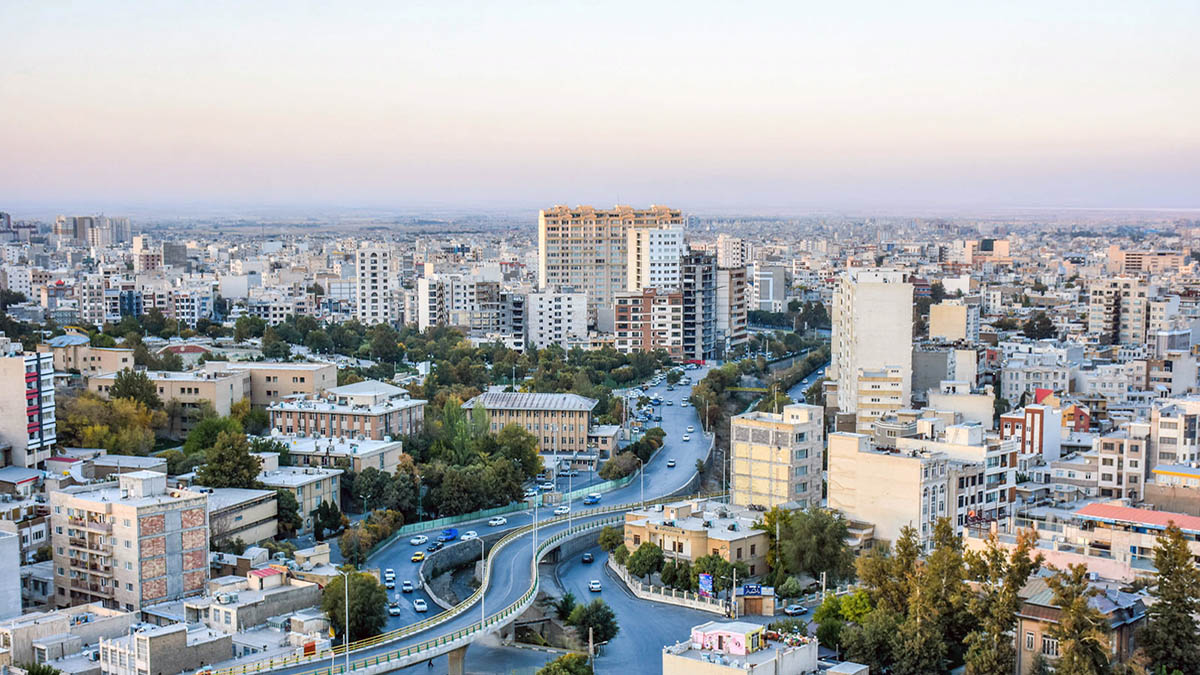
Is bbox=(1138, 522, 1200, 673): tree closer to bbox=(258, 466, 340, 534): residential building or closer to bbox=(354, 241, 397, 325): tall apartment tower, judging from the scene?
bbox=(258, 466, 340, 534): residential building

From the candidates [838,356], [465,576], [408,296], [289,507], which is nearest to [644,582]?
[465,576]

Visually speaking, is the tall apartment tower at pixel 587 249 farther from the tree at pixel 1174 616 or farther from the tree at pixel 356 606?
the tree at pixel 1174 616

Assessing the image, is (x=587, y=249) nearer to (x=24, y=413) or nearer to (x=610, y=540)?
(x=24, y=413)

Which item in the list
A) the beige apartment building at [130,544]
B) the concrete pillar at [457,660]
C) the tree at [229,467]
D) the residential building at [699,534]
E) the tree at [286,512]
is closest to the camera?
the concrete pillar at [457,660]

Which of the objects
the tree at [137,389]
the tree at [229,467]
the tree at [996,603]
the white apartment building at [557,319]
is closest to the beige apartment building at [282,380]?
the tree at [137,389]

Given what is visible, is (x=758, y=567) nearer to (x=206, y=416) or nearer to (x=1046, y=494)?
(x=1046, y=494)

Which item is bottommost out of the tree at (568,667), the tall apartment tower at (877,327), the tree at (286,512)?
the tree at (568,667)
